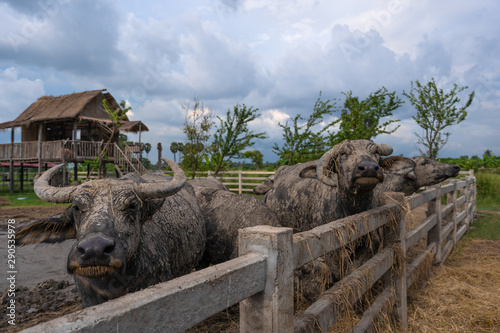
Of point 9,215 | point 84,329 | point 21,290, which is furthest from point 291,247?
point 9,215

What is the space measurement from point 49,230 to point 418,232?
4.22 meters

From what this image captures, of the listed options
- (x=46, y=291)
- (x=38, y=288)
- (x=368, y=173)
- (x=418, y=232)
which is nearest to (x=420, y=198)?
(x=418, y=232)

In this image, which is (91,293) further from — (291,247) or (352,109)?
(352,109)

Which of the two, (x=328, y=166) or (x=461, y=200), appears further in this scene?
(x=461, y=200)

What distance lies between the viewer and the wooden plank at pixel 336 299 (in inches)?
76.2

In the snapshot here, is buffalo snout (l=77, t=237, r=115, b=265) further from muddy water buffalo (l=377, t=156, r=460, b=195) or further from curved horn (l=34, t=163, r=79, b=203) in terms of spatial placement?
muddy water buffalo (l=377, t=156, r=460, b=195)

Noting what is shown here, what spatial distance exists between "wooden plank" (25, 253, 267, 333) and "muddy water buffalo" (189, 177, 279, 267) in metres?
2.87

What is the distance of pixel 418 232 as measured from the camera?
434 cm

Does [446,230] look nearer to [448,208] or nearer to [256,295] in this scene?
[448,208]

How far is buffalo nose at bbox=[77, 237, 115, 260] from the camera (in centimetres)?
195

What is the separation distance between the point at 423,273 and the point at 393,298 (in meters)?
1.73

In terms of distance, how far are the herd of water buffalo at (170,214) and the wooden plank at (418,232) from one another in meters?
0.60

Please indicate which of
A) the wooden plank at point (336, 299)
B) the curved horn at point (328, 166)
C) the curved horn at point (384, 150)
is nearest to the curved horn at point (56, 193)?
the wooden plank at point (336, 299)

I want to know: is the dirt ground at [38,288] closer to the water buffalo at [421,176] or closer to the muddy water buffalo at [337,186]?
the muddy water buffalo at [337,186]
